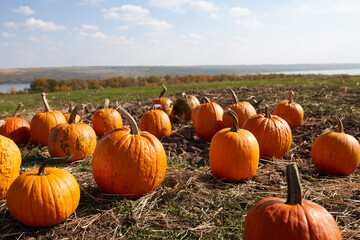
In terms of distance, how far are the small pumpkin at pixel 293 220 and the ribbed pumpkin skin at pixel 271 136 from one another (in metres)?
2.39

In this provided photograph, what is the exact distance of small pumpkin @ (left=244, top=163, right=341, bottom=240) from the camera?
1997 millimetres

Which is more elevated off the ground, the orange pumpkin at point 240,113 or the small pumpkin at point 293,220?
the orange pumpkin at point 240,113

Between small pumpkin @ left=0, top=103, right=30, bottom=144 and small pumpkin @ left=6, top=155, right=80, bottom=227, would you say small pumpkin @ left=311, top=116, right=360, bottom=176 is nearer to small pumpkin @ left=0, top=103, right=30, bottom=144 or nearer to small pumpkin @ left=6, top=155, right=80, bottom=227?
small pumpkin @ left=6, top=155, right=80, bottom=227

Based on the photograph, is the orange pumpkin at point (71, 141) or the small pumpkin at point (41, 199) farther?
the orange pumpkin at point (71, 141)

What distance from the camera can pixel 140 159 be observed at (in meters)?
3.25

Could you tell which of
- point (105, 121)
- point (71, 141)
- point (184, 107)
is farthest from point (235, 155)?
point (184, 107)

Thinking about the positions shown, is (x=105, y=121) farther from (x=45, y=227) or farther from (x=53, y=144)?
(x=45, y=227)

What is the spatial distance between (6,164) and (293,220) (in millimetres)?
3338

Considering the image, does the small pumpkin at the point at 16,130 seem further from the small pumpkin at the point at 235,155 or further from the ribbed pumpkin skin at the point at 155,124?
the small pumpkin at the point at 235,155

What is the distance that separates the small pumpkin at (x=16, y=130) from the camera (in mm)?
5719

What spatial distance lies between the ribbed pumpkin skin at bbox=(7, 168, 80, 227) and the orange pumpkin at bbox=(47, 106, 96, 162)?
1870 millimetres

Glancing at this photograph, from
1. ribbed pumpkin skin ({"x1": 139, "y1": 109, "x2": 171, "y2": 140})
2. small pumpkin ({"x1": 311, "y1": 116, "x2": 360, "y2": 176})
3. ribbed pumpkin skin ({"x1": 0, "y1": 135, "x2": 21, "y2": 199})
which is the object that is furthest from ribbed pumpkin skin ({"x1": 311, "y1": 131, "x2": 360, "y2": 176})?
ribbed pumpkin skin ({"x1": 0, "y1": 135, "x2": 21, "y2": 199})

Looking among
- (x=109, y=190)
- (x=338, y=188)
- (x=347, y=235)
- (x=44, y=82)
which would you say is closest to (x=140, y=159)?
(x=109, y=190)

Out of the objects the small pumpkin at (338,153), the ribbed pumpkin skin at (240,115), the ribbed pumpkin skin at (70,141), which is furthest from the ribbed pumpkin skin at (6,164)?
Result: the small pumpkin at (338,153)
